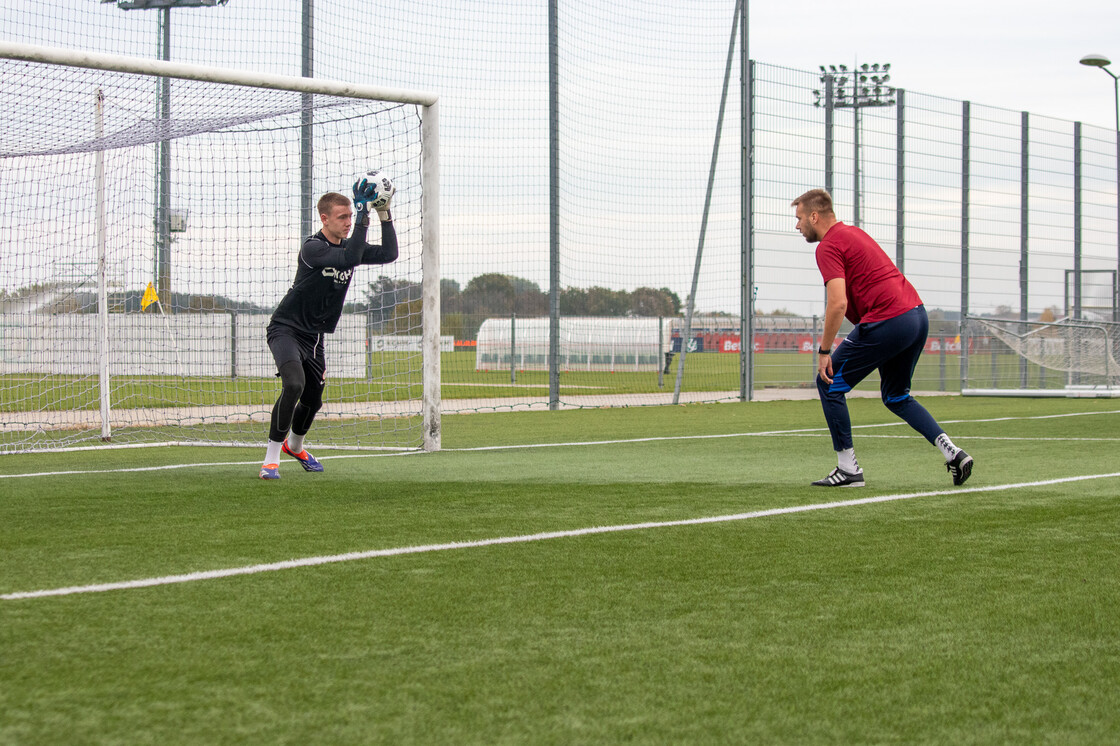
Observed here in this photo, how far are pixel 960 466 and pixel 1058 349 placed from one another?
14.4 metres

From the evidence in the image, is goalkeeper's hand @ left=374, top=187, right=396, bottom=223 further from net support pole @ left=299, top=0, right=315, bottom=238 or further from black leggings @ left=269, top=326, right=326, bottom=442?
net support pole @ left=299, top=0, right=315, bottom=238

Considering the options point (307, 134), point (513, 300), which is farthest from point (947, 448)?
point (513, 300)

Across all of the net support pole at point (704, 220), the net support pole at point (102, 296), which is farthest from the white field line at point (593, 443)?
the net support pole at point (704, 220)

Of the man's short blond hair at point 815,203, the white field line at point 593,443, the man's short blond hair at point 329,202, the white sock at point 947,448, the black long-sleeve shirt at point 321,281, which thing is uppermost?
the man's short blond hair at point 329,202

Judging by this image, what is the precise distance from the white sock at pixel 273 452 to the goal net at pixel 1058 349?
14452 mm

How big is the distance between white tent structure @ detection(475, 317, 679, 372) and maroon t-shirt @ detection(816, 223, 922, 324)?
10026mm

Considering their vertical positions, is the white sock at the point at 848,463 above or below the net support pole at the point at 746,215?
below

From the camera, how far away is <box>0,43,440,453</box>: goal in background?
30.6 ft

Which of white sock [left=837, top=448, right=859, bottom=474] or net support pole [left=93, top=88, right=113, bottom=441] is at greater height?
net support pole [left=93, top=88, right=113, bottom=441]

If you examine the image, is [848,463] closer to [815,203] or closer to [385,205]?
[815,203]

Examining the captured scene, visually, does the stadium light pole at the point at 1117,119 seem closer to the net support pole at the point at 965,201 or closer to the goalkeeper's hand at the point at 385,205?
the net support pole at the point at 965,201

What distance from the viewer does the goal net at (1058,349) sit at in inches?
759

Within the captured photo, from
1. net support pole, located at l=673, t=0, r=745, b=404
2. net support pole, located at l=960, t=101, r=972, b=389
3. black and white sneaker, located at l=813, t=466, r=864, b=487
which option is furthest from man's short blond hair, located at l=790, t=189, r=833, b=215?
net support pole, located at l=960, t=101, r=972, b=389

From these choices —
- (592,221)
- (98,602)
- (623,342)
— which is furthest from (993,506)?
(623,342)
